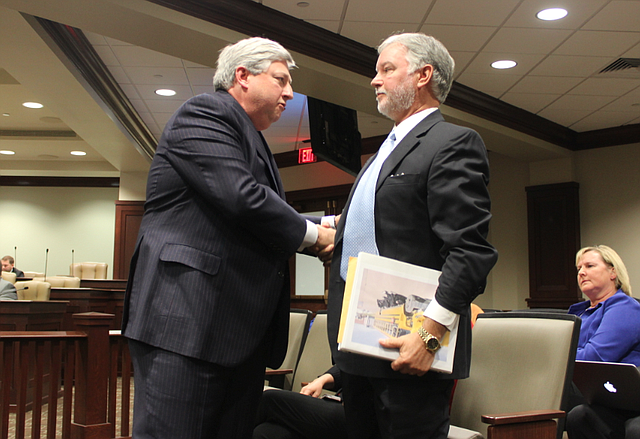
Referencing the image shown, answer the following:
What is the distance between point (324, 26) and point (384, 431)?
4.50m

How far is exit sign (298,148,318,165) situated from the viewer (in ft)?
32.2

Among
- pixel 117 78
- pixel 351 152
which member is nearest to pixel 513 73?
pixel 351 152

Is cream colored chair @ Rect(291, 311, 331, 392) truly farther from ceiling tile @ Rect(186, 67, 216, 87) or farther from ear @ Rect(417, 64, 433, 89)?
ceiling tile @ Rect(186, 67, 216, 87)

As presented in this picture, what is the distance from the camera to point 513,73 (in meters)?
6.26

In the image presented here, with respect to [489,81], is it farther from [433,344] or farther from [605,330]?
[433,344]

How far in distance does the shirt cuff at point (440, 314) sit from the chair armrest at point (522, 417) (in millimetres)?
610

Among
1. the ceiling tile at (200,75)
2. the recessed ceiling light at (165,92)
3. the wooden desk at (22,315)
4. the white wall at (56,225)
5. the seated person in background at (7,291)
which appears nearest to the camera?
the wooden desk at (22,315)

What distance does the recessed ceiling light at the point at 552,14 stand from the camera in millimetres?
4882

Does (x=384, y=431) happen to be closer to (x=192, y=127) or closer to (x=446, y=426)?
(x=446, y=426)

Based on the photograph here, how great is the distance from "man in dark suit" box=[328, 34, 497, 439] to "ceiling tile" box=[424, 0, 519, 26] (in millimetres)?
3517

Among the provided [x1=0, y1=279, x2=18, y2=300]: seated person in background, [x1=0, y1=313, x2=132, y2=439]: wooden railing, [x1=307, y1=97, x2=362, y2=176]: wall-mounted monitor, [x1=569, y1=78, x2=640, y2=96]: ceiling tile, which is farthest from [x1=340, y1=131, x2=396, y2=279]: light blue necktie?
[x1=569, y1=78, x2=640, y2=96]: ceiling tile

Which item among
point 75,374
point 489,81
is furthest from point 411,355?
point 489,81

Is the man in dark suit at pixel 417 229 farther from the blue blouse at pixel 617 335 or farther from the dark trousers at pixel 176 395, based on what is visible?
the blue blouse at pixel 617 335

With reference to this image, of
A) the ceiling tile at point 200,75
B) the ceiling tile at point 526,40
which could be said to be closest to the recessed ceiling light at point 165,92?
the ceiling tile at point 200,75
